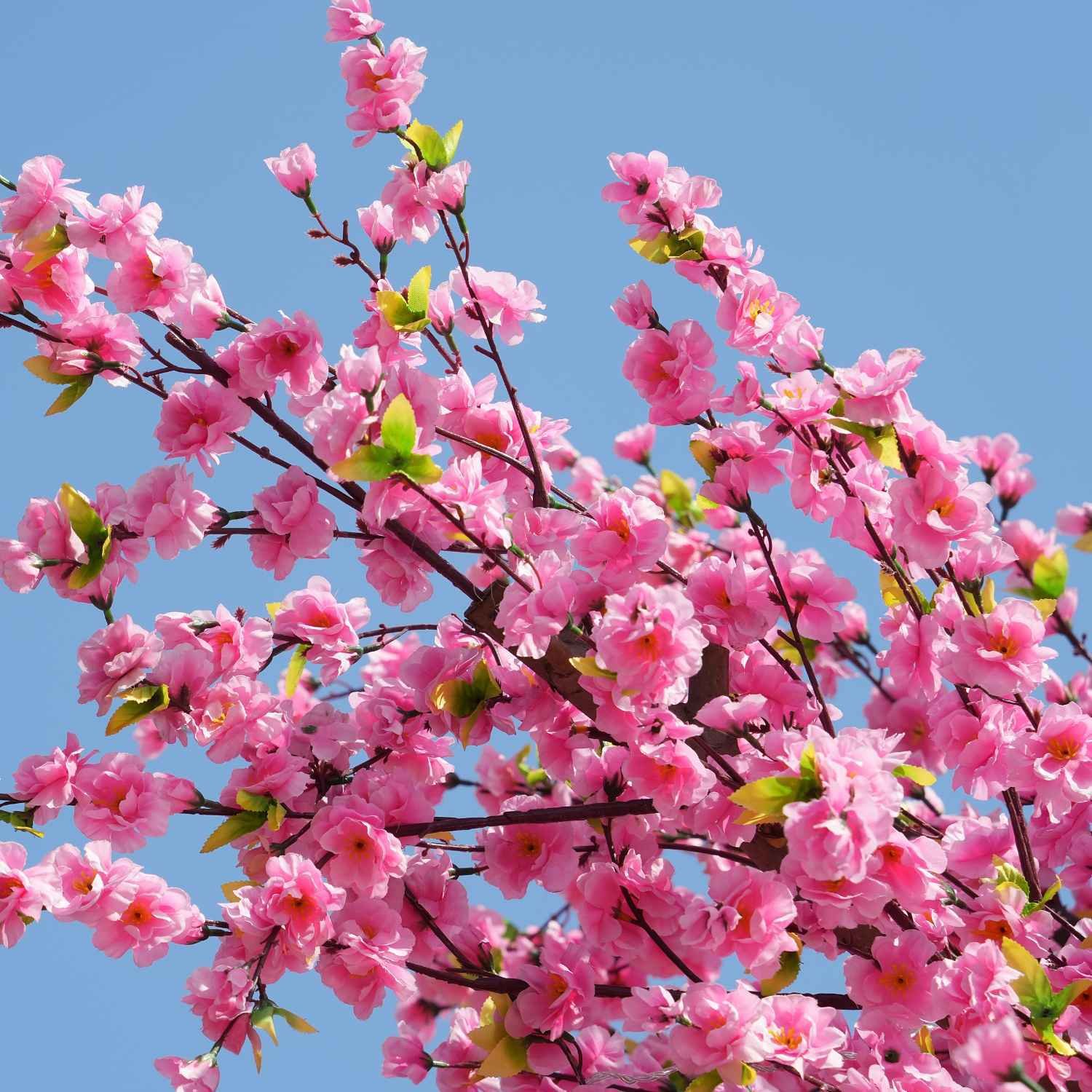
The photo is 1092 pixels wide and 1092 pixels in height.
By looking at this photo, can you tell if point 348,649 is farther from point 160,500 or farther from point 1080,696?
point 1080,696

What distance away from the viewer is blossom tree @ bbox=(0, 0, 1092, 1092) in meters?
1.70

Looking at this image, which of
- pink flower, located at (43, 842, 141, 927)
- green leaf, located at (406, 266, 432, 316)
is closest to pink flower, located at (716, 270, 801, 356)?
green leaf, located at (406, 266, 432, 316)

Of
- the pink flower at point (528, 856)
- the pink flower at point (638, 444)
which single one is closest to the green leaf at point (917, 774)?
the pink flower at point (528, 856)

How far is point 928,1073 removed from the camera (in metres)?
1.79

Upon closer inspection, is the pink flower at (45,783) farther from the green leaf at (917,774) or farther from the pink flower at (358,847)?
the green leaf at (917,774)

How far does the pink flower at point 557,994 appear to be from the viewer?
196 cm

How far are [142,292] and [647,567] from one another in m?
0.97

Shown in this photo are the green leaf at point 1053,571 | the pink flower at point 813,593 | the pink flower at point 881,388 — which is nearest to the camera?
the pink flower at point 881,388

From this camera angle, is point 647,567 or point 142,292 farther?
point 142,292

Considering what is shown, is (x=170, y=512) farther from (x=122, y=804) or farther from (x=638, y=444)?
(x=638, y=444)

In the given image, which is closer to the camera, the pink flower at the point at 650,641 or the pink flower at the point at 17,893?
the pink flower at the point at 650,641

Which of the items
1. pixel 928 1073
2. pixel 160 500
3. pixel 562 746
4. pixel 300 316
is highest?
pixel 300 316

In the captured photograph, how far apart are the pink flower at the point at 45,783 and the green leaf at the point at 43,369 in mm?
614

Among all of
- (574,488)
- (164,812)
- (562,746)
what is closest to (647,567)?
(562,746)
